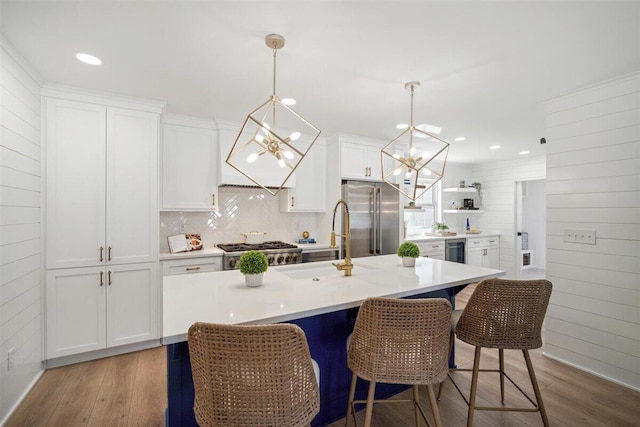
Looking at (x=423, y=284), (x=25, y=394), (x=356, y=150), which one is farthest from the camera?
(x=356, y=150)

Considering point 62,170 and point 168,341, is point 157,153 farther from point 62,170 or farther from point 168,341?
point 168,341

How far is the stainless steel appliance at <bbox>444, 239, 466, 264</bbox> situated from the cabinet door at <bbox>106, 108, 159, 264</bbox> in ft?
15.0

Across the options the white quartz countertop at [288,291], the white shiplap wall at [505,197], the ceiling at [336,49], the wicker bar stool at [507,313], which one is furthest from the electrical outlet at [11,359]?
the white shiplap wall at [505,197]

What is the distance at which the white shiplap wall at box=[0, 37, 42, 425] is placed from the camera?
204 centimetres

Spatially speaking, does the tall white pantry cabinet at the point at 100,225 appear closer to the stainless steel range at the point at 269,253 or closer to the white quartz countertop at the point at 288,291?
the stainless steel range at the point at 269,253

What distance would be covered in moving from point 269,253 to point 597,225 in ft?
10.0

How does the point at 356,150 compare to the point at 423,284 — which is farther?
the point at 356,150

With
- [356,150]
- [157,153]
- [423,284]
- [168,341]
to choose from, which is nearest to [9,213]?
[157,153]

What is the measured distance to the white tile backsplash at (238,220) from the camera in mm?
3787

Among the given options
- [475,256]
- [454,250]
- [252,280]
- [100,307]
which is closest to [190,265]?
[100,307]

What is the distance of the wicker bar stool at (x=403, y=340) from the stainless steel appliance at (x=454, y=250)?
4.35 meters

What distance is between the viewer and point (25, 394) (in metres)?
2.31

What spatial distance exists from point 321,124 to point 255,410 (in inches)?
128

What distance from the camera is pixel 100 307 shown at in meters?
2.85
